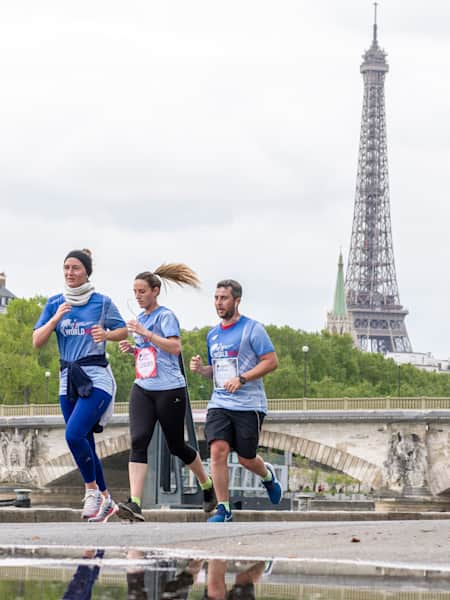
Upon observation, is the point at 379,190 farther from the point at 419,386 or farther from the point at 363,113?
the point at 419,386

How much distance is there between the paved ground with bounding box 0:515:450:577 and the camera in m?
8.11

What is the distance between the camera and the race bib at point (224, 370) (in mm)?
11859

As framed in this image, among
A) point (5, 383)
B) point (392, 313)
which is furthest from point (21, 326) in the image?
point (392, 313)

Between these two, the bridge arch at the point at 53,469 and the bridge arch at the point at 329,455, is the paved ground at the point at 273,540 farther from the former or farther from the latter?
the bridge arch at the point at 53,469

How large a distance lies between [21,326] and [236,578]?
68.7m

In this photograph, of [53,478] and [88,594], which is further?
[53,478]

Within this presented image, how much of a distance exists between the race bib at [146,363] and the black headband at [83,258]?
0.65 meters

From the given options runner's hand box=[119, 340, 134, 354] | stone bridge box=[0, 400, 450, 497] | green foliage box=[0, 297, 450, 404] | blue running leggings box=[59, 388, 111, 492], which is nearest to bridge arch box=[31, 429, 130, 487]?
stone bridge box=[0, 400, 450, 497]

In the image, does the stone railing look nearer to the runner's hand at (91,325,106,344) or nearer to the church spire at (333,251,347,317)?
the runner's hand at (91,325,106,344)

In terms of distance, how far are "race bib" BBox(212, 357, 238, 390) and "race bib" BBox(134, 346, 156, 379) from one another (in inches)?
19.5

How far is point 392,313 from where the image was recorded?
16938 centimetres

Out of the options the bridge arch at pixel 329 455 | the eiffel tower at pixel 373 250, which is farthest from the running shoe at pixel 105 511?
the eiffel tower at pixel 373 250

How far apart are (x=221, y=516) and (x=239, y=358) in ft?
3.53

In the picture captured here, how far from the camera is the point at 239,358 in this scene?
1184 centimetres
